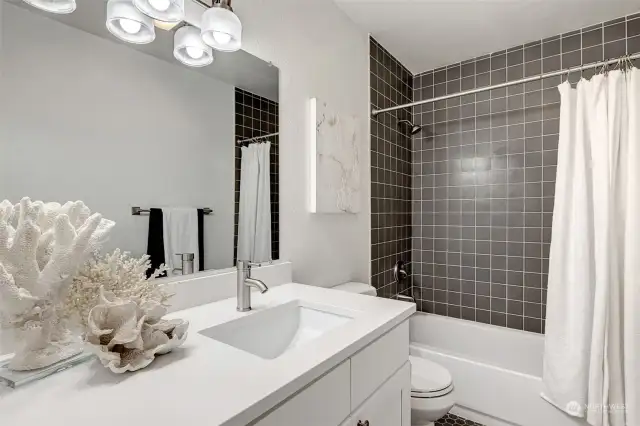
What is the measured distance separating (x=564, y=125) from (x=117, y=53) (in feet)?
7.00

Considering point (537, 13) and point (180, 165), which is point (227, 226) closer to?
point (180, 165)

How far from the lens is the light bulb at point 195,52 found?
120 cm

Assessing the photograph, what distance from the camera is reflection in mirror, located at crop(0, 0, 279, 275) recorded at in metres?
0.86

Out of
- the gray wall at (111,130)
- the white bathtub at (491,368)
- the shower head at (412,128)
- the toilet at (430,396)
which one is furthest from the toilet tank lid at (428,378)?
the shower head at (412,128)

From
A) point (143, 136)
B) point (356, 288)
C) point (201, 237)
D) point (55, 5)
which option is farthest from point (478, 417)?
point (55, 5)

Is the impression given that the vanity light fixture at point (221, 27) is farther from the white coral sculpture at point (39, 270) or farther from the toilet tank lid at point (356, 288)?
the toilet tank lid at point (356, 288)

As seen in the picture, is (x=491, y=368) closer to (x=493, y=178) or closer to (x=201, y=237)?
(x=493, y=178)

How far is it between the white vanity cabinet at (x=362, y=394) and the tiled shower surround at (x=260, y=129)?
660 millimetres

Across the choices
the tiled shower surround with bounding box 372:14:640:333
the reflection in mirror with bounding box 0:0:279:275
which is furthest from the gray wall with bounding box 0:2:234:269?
the tiled shower surround with bounding box 372:14:640:333

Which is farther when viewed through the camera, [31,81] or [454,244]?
[454,244]

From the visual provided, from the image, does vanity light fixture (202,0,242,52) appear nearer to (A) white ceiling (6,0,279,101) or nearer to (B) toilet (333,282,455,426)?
(A) white ceiling (6,0,279,101)

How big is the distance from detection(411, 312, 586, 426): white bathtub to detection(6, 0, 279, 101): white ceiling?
188cm

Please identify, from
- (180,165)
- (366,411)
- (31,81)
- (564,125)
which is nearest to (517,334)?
(564,125)

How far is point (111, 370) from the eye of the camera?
67 centimetres
